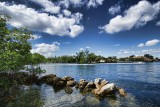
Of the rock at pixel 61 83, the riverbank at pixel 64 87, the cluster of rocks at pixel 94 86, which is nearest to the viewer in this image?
the riverbank at pixel 64 87

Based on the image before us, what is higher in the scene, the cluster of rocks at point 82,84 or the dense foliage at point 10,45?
the dense foliage at point 10,45

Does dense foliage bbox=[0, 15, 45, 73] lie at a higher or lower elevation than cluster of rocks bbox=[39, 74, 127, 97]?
higher

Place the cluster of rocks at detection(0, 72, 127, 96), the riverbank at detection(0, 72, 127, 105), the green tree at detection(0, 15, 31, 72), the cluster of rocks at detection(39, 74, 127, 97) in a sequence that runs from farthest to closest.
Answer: the cluster of rocks at detection(0, 72, 127, 96)
the cluster of rocks at detection(39, 74, 127, 97)
the riverbank at detection(0, 72, 127, 105)
the green tree at detection(0, 15, 31, 72)

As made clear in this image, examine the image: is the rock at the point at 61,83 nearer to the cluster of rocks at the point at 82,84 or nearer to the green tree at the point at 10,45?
the cluster of rocks at the point at 82,84

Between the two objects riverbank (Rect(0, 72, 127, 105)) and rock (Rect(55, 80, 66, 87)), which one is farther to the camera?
rock (Rect(55, 80, 66, 87))

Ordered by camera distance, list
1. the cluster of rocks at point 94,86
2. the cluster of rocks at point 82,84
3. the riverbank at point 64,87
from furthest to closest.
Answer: the cluster of rocks at point 82,84, the cluster of rocks at point 94,86, the riverbank at point 64,87

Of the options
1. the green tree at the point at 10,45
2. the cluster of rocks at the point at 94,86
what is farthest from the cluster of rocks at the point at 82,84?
the green tree at the point at 10,45

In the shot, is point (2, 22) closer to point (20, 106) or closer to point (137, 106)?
point (20, 106)

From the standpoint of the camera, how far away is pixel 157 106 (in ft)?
68.9

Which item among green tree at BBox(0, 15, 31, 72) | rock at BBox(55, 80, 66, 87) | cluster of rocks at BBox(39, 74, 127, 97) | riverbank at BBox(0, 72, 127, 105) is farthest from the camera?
rock at BBox(55, 80, 66, 87)

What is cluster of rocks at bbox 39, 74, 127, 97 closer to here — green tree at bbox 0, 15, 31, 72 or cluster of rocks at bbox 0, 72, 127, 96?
cluster of rocks at bbox 0, 72, 127, 96

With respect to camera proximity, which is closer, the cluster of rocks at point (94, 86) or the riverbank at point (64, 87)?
the riverbank at point (64, 87)

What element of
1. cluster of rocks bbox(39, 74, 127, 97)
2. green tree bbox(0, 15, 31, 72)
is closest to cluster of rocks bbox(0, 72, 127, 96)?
cluster of rocks bbox(39, 74, 127, 97)

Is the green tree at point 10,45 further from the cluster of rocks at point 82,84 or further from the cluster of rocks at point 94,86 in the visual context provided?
the cluster of rocks at point 94,86
